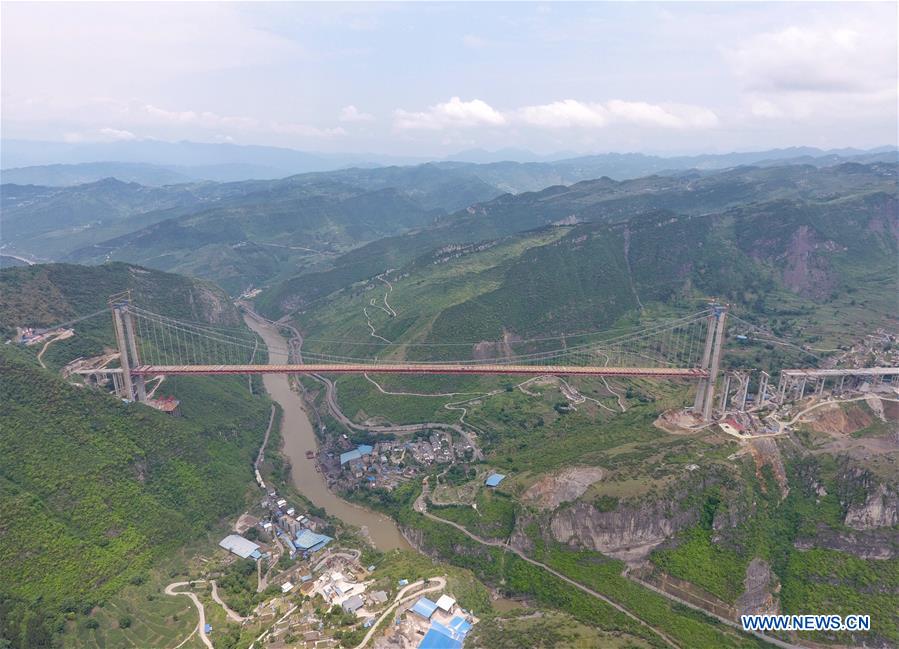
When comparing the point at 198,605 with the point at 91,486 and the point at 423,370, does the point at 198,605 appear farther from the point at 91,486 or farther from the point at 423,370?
the point at 423,370

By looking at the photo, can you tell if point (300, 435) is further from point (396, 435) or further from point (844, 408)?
point (844, 408)

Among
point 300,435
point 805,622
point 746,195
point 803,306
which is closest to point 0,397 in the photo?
point 300,435

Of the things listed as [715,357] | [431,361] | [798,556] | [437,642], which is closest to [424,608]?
[437,642]

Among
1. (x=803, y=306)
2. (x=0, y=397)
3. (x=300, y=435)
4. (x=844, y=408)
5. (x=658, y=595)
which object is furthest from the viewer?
(x=803, y=306)

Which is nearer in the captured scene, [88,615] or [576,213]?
[88,615]

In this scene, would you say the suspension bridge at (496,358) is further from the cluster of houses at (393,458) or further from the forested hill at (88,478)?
the cluster of houses at (393,458)

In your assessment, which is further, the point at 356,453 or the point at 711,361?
the point at 356,453

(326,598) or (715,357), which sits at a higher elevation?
(715,357)
